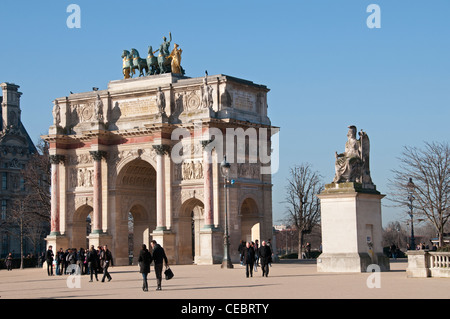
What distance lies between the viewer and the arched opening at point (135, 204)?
60312mm

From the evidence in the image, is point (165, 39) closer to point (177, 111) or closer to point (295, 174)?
point (177, 111)

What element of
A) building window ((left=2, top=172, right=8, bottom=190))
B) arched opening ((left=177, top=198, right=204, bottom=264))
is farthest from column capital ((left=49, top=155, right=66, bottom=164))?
building window ((left=2, top=172, right=8, bottom=190))

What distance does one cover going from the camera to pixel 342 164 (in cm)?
3569

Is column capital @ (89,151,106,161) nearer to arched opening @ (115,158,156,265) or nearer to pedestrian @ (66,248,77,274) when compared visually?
arched opening @ (115,158,156,265)

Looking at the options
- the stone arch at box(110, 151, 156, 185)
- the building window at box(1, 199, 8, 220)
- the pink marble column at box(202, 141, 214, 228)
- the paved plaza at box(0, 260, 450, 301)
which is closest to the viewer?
the paved plaza at box(0, 260, 450, 301)

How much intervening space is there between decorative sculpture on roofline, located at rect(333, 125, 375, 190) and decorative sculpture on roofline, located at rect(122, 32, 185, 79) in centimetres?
2623

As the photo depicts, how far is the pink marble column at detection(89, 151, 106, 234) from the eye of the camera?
196 ft

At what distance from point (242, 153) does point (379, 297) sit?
1418 inches

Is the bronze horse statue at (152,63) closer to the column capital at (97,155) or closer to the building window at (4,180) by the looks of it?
the column capital at (97,155)

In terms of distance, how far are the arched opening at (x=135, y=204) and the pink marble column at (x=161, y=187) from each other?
106 inches

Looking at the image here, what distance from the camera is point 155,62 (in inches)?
2409

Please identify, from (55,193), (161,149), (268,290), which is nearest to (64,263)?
(161,149)

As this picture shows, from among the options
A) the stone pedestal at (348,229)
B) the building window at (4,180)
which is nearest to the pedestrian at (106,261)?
the stone pedestal at (348,229)
